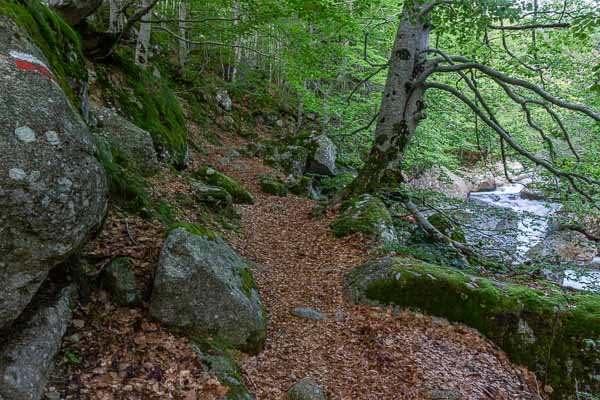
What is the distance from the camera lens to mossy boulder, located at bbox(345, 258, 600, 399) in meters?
4.25

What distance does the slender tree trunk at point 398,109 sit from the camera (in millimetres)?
8180

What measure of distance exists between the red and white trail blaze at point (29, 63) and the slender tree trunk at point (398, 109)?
7.01 m

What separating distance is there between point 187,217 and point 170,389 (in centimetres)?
390

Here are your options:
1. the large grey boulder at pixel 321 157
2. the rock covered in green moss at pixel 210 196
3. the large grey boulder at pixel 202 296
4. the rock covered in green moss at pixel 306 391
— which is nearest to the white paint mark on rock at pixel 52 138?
the large grey boulder at pixel 202 296

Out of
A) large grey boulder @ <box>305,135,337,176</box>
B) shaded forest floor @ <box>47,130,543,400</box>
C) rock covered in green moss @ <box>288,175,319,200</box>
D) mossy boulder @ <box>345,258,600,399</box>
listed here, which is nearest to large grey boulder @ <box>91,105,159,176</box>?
shaded forest floor @ <box>47,130,543,400</box>

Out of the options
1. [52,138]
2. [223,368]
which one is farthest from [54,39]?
[223,368]

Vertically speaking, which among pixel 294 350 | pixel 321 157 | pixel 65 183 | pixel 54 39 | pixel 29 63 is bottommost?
pixel 294 350

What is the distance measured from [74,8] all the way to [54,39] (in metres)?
3.18

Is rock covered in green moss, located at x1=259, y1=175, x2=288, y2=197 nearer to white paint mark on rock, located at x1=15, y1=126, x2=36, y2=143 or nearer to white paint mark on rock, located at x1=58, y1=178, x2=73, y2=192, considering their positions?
white paint mark on rock, located at x1=58, y1=178, x2=73, y2=192

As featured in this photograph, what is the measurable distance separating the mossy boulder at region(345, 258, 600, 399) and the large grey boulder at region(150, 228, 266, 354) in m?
2.07

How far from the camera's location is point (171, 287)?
138 inches

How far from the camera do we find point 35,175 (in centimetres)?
236

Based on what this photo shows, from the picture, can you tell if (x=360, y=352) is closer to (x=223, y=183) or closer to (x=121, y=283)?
(x=121, y=283)

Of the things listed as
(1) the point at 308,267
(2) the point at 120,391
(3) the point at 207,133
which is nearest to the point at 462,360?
(1) the point at 308,267
